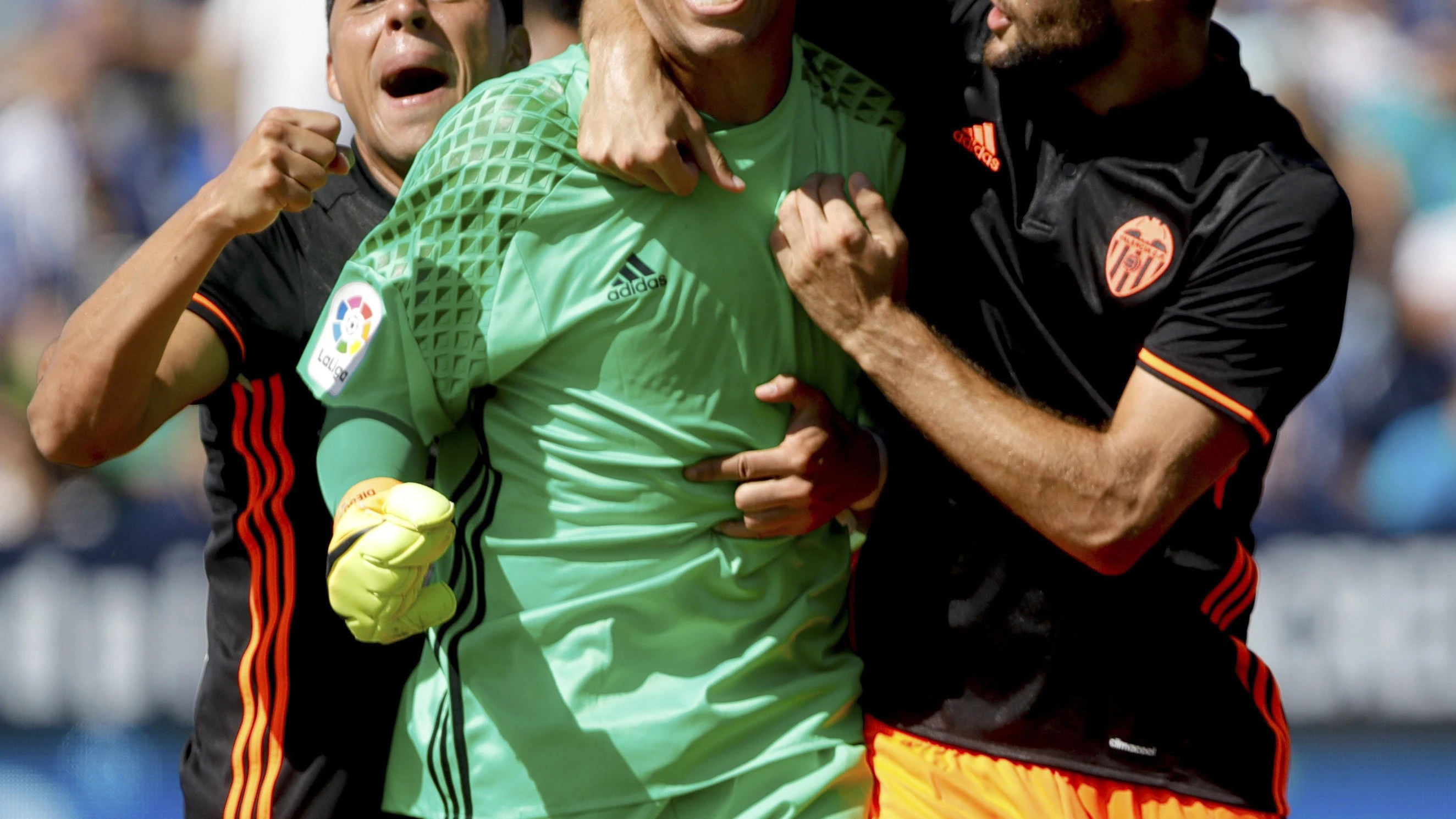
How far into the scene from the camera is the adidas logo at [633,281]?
1.85 m

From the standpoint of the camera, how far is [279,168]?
1921mm

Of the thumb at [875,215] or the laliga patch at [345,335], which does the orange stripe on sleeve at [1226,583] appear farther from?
the laliga patch at [345,335]

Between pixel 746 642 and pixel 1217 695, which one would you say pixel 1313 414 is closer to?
pixel 1217 695

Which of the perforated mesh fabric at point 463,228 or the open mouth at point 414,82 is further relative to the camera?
the open mouth at point 414,82

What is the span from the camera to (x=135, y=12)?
4.43 metres

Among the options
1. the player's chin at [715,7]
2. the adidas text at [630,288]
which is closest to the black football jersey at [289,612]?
the adidas text at [630,288]

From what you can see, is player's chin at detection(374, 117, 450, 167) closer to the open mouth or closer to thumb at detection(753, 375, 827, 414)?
A: the open mouth

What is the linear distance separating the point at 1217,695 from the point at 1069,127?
79 cm

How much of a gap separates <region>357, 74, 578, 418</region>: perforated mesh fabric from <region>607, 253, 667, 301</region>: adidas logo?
13 centimetres

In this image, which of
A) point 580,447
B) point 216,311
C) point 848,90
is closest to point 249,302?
point 216,311

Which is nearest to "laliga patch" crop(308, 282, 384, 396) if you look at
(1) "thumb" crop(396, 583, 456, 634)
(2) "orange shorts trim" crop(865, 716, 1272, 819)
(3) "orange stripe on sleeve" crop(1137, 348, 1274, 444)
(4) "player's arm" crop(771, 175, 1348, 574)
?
(1) "thumb" crop(396, 583, 456, 634)

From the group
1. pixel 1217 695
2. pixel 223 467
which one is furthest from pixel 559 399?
pixel 1217 695

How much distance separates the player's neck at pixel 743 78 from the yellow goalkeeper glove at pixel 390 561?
2.15ft

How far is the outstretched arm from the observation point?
193 centimetres
